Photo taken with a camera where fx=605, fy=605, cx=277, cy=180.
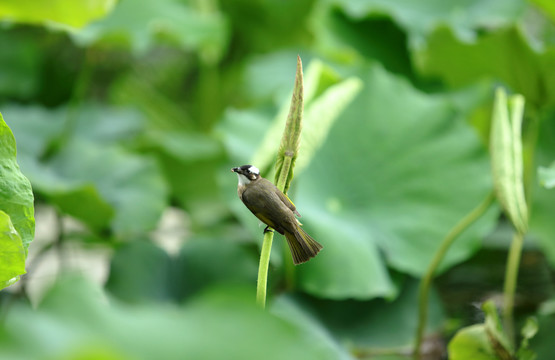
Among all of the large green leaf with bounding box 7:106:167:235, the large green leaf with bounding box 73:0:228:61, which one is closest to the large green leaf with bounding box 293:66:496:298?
the large green leaf with bounding box 7:106:167:235

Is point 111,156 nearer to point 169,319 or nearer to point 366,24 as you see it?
point 366,24

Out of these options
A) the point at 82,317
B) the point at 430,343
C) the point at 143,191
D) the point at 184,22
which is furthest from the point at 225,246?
the point at 82,317

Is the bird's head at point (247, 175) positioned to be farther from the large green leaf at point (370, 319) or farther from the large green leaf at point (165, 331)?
the large green leaf at point (370, 319)

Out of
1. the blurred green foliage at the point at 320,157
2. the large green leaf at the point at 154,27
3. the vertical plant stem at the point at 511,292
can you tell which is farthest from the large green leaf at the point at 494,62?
the large green leaf at the point at 154,27

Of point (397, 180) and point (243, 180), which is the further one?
point (397, 180)

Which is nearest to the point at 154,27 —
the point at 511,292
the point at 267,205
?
the point at 511,292

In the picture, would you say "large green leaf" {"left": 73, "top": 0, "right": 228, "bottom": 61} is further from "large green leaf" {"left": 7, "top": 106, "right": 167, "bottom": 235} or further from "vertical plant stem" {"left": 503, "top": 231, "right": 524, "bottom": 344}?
"vertical plant stem" {"left": 503, "top": 231, "right": 524, "bottom": 344}

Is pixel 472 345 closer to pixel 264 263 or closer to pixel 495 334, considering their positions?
pixel 495 334
